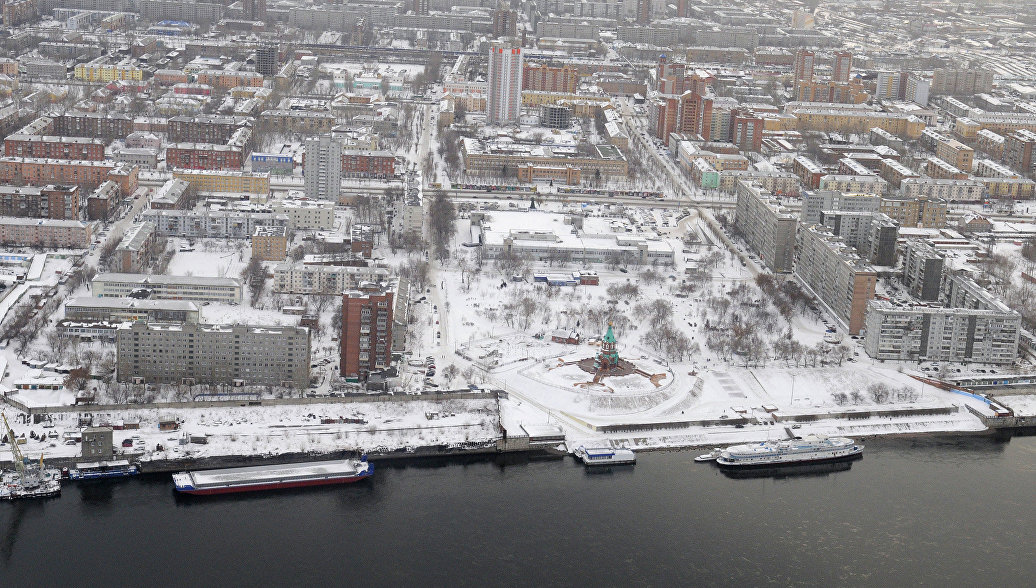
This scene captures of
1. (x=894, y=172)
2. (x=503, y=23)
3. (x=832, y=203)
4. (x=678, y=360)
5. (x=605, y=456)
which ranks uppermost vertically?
(x=503, y=23)

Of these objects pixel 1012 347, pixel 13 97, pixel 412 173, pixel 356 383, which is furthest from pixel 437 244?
pixel 13 97

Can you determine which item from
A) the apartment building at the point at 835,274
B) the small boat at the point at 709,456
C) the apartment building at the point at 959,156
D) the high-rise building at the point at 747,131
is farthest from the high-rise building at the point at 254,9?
the small boat at the point at 709,456

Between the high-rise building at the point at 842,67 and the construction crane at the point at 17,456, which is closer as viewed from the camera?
the construction crane at the point at 17,456

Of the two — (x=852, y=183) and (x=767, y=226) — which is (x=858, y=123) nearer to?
(x=852, y=183)

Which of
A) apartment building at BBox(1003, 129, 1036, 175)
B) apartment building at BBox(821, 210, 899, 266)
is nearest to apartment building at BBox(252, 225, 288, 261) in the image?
apartment building at BBox(821, 210, 899, 266)

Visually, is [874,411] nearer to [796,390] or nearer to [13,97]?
[796,390]

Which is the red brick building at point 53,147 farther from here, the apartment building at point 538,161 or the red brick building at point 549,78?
the red brick building at point 549,78

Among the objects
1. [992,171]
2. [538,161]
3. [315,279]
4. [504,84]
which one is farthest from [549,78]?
[315,279]
